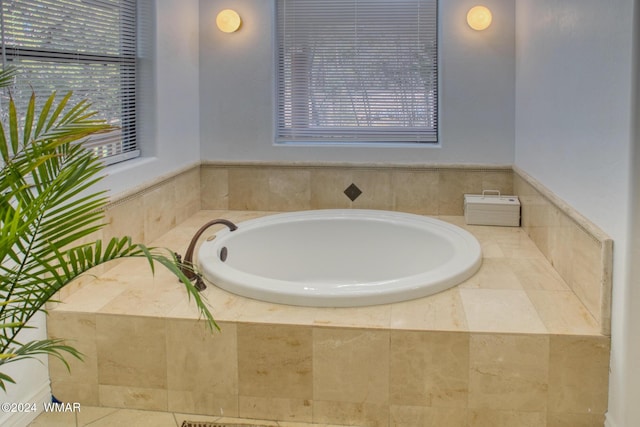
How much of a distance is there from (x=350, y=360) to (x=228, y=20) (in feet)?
7.85

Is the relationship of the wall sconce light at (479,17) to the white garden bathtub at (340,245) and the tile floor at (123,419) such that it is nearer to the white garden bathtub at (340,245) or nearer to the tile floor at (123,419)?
the white garden bathtub at (340,245)

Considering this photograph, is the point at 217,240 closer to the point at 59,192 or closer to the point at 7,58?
the point at 7,58

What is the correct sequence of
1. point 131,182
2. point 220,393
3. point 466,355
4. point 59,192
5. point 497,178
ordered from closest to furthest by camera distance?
point 59,192
point 466,355
point 220,393
point 131,182
point 497,178

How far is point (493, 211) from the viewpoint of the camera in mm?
3666

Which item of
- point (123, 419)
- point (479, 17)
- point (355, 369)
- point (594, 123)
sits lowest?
point (123, 419)

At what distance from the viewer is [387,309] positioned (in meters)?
2.37

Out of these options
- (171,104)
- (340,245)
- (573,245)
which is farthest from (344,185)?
(573,245)

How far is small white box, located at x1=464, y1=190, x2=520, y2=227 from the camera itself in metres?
3.64

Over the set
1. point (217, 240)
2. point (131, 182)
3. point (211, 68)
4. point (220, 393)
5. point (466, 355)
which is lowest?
point (220, 393)

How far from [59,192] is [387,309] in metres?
1.21

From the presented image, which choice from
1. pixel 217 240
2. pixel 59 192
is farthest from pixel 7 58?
pixel 217 240

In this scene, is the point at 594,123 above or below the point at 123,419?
above

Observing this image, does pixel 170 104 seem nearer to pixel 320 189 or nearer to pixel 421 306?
pixel 320 189

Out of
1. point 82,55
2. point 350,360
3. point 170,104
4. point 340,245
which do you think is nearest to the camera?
point 350,360
